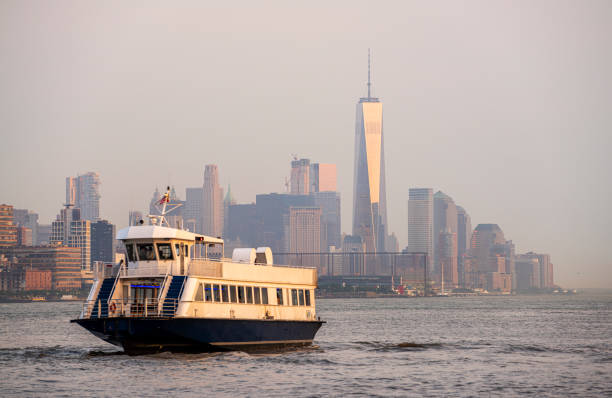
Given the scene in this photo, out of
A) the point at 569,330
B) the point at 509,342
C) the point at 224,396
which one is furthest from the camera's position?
the point at 569,330

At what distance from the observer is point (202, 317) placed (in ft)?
153

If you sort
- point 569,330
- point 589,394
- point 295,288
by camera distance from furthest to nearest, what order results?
1. point 569,330
2. point 295,288
3. point 589,394

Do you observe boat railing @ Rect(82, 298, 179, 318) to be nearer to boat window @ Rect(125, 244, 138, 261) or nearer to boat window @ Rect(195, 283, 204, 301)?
boat window @ Rect(195, 283, 204, 301)

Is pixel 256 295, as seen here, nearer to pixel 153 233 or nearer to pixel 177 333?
pixel 153 233

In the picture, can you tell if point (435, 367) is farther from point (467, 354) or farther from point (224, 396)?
point (224, 396)

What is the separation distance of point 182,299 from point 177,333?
169 centimetres

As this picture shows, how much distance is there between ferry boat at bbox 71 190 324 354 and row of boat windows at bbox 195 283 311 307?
0.05 m

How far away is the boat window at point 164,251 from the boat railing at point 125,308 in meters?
2.33

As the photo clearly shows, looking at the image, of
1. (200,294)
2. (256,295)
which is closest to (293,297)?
(256,295)

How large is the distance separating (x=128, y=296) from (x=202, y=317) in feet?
14.9

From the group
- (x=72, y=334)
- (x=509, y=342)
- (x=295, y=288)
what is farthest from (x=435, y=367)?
(x=72, y=334)

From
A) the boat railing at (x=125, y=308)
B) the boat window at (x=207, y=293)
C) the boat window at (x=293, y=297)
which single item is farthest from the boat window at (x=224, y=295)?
the boat window at (x=293, y=297)

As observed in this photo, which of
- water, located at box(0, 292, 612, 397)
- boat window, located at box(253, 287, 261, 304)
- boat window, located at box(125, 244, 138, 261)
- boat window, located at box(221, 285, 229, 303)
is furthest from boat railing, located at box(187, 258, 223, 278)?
water, located at box(0, 292, 612, 397)

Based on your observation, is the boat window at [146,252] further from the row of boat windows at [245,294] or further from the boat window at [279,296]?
the boat window at [279,296]
